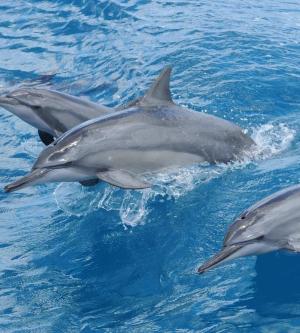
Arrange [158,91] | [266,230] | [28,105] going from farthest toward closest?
1. [28,105]
2. [158,91]
3. [266,230]

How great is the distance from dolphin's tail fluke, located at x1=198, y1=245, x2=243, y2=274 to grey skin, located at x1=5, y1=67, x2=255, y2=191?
1524mm

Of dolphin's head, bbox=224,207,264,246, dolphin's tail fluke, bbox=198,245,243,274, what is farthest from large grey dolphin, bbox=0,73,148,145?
dolphin's tail fluke, bbox=198,245,243,274

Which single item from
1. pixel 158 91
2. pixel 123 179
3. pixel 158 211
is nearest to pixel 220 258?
pixel 123 179

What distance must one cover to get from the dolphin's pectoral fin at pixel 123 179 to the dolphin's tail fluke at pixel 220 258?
1484mm

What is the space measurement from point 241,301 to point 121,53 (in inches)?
355

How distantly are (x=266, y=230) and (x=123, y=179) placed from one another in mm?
1945

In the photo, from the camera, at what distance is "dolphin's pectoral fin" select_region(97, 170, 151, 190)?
26.0ft

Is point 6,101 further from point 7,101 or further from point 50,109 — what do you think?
point 50,109

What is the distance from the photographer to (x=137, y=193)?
31.0ft

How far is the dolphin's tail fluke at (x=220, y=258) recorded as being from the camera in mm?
6523

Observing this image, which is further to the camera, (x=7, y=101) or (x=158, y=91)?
(x=7, y=101)

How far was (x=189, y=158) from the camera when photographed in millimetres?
8914

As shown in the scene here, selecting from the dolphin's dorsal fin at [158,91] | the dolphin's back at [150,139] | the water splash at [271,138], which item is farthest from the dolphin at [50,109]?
the water splash at [271,138]

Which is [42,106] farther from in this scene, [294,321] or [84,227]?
[294,321]
